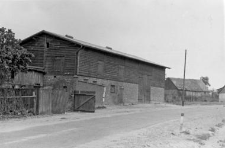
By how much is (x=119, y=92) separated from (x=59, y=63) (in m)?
9.74


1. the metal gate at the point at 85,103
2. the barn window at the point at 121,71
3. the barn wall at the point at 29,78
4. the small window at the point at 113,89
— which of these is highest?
the barn window at the point at 121,71

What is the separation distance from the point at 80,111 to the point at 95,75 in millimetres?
10558

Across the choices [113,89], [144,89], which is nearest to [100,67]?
[113,89]

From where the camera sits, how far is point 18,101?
1703cm

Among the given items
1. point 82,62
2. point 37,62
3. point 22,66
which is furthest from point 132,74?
point 22,66

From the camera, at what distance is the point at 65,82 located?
30.3 m

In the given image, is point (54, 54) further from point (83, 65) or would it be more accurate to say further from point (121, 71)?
point (121, 71)

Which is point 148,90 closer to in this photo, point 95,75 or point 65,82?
point 95,75

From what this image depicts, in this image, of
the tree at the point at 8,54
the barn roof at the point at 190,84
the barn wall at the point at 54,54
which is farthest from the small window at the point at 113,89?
the barn roof at the point at 190,84

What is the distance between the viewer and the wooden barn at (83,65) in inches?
1196

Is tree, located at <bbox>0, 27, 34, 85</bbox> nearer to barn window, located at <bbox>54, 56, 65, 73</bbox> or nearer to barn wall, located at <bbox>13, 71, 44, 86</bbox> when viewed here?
barn wall, located at <bbox>13, 71, 44, 86</bbox>

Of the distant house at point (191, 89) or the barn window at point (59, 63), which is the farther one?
the distant house at point (191, 89)

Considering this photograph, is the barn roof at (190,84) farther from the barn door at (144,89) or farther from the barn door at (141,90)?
the barn door at (141,90)

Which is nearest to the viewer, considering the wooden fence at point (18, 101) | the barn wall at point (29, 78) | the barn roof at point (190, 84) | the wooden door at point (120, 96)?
the wooden fence at point (18, 101)
